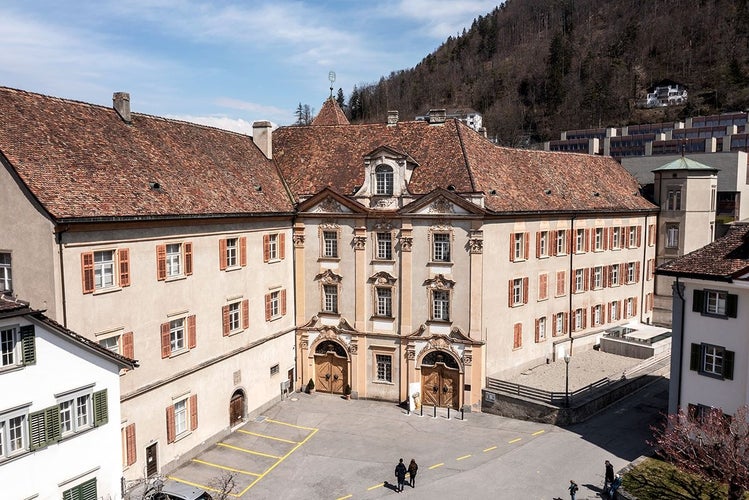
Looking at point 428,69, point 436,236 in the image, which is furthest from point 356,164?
point 428,69

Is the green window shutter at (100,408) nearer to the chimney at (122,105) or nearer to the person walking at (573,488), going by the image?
the chimney at (122,105)

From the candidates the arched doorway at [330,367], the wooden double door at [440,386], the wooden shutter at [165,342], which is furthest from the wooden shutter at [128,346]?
the wooden double door at [440,386]

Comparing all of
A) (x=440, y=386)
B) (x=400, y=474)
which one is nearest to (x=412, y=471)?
(x=400, y=474)

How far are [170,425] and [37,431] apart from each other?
8.83 metres

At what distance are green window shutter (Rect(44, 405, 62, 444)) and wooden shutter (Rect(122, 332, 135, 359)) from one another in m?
5.22

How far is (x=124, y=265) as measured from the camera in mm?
26312

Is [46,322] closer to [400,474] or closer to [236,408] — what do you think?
[236,408]

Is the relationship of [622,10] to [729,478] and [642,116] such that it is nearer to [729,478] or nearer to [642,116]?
[642,116]

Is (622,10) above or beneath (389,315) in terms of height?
above

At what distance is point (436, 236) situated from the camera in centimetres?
3656

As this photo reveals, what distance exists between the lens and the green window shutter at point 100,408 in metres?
22.5

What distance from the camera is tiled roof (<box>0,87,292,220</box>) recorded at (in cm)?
2441

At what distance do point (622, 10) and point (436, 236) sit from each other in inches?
6738

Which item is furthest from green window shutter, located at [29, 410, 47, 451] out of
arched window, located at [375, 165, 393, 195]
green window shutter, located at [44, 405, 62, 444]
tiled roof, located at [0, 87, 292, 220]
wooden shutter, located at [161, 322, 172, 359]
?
arched window, located at [375, 165, 393, 195]
